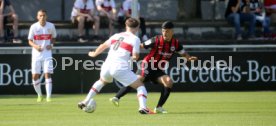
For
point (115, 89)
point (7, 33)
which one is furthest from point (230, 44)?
point (7, 33)

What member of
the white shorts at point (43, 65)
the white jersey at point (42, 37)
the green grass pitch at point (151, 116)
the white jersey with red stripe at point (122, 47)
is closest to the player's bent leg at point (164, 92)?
the green grass pitch at point (151, 116)

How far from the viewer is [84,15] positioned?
27.0 metres

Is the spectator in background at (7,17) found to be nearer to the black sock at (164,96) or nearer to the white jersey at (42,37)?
the white jersey at (42,37)

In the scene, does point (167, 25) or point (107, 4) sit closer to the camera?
point (167, 25)

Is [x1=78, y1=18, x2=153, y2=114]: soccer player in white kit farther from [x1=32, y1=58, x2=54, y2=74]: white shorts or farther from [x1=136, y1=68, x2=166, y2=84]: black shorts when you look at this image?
[x1=32, y1=58, x2=54, y2=74]: white shorts

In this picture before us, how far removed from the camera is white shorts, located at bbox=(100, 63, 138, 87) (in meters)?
16.2

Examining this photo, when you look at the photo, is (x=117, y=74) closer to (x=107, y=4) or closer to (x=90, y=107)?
(x=90, y=107)

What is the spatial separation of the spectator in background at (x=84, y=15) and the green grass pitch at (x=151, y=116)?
11.9 feet

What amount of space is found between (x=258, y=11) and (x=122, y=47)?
12.7m

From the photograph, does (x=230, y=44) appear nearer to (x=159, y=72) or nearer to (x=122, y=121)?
(x=159, y=72)

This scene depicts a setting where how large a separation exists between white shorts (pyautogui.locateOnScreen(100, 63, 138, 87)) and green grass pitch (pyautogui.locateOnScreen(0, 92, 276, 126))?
660 millimetres

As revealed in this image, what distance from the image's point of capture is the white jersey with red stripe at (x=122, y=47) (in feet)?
53.2

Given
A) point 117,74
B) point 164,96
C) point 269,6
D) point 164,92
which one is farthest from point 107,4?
point 117,74

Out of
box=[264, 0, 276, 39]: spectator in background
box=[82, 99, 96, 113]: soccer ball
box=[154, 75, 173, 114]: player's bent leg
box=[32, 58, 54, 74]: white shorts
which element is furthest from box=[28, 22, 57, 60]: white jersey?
box=[264, 0, 276, 39]: spectator in background
